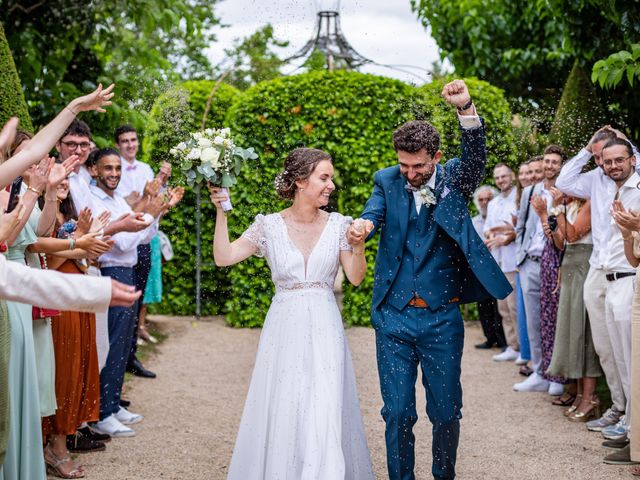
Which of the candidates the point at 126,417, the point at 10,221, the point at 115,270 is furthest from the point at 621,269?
the point at 10,221

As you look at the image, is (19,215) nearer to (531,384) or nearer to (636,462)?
(636,462)

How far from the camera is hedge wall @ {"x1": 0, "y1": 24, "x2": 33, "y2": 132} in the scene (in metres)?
6.11

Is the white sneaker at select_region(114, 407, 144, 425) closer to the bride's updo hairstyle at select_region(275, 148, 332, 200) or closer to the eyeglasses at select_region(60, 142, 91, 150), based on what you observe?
the eyeglasses at select_region(60, 142, 91, 150)

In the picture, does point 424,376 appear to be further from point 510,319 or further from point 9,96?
point 510,319

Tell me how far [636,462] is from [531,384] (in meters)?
2.49

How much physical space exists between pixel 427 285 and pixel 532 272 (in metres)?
3.95

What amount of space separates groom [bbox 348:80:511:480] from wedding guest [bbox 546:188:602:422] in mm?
2563

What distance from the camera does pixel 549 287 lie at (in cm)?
750

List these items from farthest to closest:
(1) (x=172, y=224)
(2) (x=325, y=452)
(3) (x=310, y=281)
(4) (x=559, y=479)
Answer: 1. (1) (x=172, y=224)
2. (4) (x=559, y=479)
3. (3) (x=310, y=281)
4. (2) (x=325, y=452)

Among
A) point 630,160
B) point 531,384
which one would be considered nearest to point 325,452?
point 630,160

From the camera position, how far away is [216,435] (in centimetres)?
638

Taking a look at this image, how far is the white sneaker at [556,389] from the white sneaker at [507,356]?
1.65m

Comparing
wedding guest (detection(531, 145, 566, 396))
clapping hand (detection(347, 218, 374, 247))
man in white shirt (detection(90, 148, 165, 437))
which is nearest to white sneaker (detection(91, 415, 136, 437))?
man in white shirt (detection(90, 148, 165, 437))

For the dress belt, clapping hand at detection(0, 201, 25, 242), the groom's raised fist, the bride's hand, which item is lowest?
the dress belt
